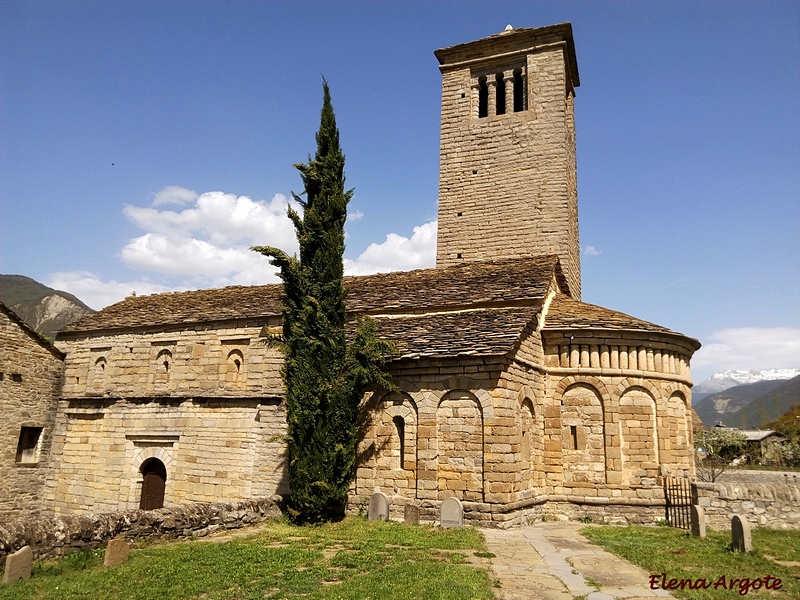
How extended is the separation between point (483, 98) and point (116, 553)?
20.0 meters

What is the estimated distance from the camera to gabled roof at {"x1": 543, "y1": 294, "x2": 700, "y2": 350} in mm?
13742

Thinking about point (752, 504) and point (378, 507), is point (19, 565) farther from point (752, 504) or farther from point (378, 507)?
point (752, 504)

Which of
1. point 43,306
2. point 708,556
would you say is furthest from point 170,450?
point 43,306

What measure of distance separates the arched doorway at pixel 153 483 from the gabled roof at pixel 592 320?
11.9 meters

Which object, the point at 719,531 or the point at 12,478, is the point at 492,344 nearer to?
the point at 719,531

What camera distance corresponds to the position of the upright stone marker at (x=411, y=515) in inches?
455

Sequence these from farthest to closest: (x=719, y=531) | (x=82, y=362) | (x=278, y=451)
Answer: (x=82, y=362)
(x=278, y=451)
(x=719, y=531)

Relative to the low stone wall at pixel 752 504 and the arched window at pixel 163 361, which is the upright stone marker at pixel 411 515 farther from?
the arched window at pixel 163 361

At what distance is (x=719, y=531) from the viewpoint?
Result: 11.5 meters

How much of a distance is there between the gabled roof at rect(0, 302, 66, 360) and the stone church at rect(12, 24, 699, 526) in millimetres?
405

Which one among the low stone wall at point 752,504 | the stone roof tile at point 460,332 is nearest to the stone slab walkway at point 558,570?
the low stone wall at point 752,504

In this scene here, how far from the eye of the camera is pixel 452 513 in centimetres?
1122

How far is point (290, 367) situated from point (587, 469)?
23.7 ft

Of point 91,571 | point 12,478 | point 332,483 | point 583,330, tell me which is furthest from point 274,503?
point 12,478
